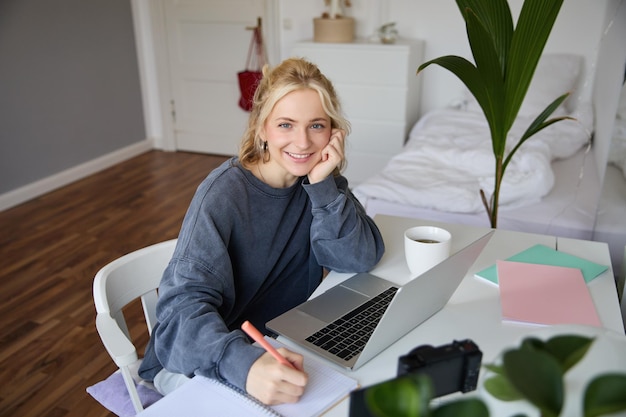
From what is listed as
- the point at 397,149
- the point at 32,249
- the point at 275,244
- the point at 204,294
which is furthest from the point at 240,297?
the point at 397,149

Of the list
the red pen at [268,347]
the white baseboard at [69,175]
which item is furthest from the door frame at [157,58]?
the red pen at [268,347]

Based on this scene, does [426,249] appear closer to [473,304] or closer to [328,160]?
[473,304]

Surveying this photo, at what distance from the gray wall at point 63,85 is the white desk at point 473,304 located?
288cm

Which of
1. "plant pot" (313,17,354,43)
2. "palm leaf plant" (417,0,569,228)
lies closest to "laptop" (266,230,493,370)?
"palm leaf plant" (417,0,569,228)

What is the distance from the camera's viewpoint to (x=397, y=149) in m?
3.67

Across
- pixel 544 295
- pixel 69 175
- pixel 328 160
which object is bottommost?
pixel 69 175

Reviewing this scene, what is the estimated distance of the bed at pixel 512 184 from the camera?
210cm

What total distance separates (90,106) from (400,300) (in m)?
3.76

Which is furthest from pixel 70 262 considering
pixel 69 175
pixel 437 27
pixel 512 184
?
pixel 437 27

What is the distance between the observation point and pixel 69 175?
395 cm

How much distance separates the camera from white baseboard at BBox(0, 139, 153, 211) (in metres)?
3.53

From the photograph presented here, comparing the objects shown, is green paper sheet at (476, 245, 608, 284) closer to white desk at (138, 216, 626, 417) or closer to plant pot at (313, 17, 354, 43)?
white desk at (138, 216, 626, 417)

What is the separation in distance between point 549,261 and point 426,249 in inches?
12.9

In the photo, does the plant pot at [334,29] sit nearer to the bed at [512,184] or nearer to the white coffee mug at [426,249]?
the bed at [512,184]
